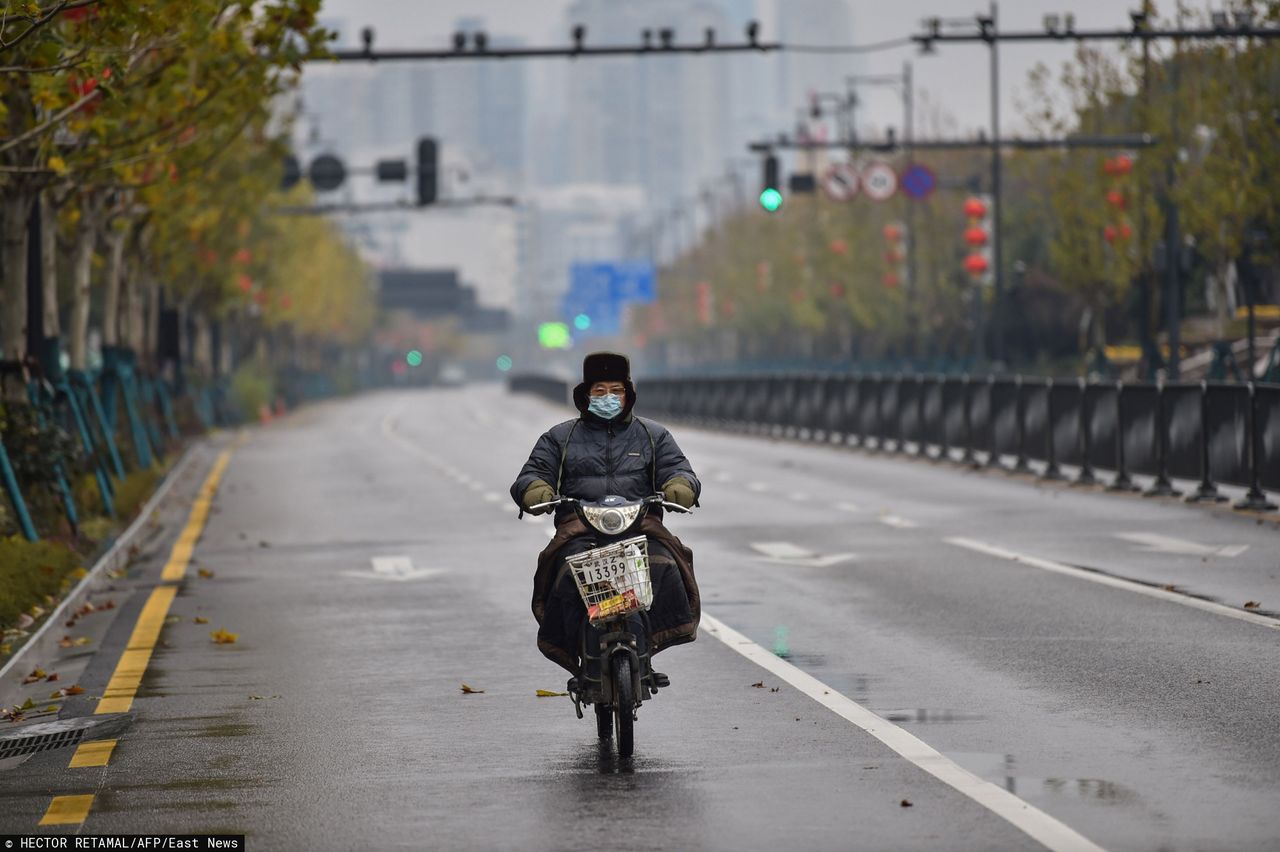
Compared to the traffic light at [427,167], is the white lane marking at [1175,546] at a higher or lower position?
lower

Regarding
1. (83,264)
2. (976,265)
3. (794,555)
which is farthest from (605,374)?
(976,265)

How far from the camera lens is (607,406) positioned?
11.4 metres

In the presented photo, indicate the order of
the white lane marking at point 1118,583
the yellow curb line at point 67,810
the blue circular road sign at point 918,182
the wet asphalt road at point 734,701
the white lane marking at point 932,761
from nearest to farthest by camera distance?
the white lane marking at point 932,761 < the wet asphalt road at point 734,701 < the yellow curb line at point 67,810 < the white lane marking at point 1118,583 < the blue circular road sign at point 918,182

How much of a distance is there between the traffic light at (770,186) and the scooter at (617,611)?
121 feet

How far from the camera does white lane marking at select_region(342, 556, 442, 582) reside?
20.7m

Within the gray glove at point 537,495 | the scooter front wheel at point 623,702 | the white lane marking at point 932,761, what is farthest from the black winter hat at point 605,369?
the white lane marking at point 932,761

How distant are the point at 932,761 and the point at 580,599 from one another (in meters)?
1.60

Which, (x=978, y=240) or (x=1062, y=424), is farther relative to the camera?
(x=978, y=240)

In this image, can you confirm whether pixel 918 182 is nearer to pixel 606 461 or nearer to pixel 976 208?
pixel 976 208

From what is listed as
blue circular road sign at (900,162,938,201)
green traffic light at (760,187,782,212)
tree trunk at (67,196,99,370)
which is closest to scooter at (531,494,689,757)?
tree trunk at (67,196,99,370)

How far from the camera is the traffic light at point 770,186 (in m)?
48.2

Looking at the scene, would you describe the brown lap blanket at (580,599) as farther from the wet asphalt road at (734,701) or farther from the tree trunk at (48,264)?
the tree trunk at (48,264)

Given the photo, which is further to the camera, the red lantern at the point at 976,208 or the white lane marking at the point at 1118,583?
the red lantern at the point at 976,208

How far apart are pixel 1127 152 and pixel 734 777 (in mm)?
51300
